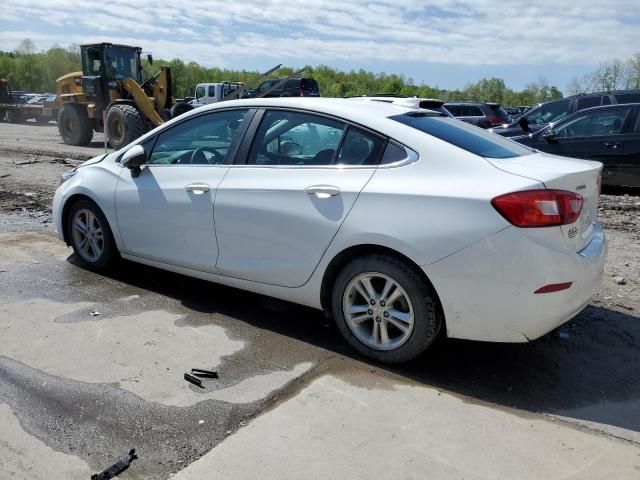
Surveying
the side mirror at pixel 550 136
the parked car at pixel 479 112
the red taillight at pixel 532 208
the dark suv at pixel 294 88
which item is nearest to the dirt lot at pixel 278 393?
the red taillight at pixel 532 208

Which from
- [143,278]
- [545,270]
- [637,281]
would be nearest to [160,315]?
[143,278]

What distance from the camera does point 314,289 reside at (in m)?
3.98

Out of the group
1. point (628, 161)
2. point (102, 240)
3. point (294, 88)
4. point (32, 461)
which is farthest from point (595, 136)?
point (294, 88)

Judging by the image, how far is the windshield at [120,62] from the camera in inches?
710

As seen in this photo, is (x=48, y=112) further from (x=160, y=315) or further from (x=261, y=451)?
(x=261, y=451)

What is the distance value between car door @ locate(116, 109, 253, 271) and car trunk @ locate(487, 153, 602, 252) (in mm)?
2020

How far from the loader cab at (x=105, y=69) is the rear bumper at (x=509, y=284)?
17.1 metres

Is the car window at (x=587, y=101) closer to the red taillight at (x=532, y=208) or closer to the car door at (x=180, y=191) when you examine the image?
the car door at (x=180, y=191)

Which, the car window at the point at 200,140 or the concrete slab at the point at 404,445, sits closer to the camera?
the concrete slab at the point at 404,445

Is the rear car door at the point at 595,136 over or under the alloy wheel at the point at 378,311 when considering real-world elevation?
over

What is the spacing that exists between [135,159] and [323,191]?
191cm

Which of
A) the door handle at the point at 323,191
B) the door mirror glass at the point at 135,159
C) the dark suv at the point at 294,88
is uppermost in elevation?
the dark suv at the point at 294,88

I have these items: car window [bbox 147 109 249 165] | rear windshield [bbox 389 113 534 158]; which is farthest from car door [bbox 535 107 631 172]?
car window [bbox 147 109 249 165]

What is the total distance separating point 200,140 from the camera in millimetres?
4758
